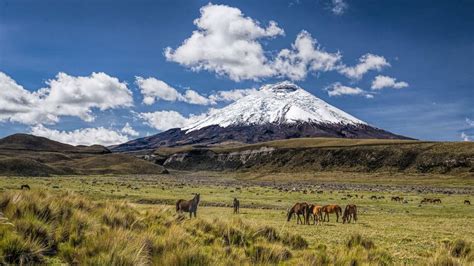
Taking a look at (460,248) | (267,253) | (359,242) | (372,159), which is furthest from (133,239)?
(372,159)

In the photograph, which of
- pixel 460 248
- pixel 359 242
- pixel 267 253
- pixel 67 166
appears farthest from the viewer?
pixel 67 166

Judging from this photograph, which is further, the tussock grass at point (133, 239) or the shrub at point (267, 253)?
the shrub at point (267, 253)

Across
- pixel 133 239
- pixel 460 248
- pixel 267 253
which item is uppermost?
pixel 133 239

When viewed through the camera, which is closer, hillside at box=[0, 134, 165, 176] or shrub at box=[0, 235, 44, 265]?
shrub at box=[0, 235, 44, 265]

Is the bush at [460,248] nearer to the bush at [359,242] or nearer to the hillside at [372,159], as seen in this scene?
the bush at [359,242]

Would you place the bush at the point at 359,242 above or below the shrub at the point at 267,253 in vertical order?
below

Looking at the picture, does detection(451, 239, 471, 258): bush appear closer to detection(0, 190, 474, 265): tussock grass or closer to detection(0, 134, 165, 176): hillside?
detection(0, 190, 474, 265): tussock grass

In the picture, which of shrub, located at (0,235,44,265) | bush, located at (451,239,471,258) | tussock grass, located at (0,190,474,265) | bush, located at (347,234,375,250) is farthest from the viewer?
bush, located at (347,234,375,250)

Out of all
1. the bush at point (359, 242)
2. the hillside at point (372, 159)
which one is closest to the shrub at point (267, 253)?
the bush at point (359, 242)

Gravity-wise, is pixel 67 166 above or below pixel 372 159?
below

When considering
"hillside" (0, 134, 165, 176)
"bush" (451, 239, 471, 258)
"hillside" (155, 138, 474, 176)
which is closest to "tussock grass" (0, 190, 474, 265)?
"bush" (451, 239, 471, 258)

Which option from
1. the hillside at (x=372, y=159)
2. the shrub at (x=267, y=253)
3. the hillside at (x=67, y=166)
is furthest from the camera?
the hillside at (x=372, y=159)

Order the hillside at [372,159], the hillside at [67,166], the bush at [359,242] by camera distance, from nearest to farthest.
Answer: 1. the bush at [359,242]
2. the hillside at [67,166]
3. the hillside at [372,159]

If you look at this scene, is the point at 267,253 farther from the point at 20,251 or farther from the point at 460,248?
the point at 460,248
